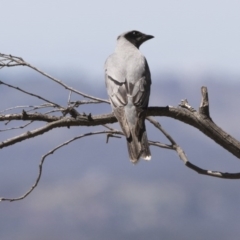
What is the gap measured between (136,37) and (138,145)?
9.43 feet

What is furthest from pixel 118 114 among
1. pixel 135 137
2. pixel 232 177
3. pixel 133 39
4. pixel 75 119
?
pixel 133 39

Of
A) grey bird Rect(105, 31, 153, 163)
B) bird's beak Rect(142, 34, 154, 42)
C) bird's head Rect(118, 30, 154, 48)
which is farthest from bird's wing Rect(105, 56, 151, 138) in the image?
bird's beak Rect(142, 34, 154, 42)

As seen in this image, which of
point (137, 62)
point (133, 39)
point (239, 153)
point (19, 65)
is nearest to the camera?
point (239, 153)

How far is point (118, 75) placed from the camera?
9.62 metres

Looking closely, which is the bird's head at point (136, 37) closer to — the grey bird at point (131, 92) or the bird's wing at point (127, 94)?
the grey bird at point (131, 92)

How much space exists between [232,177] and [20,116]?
1778mm

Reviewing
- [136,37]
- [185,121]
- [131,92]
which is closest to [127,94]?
[131,92]

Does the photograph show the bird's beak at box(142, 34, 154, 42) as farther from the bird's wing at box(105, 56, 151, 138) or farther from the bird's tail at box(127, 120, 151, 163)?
the bird's tail at box(127, 120, 151, 163)

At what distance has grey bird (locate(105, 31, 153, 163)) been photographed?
879 centimetres

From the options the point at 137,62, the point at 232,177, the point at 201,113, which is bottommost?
the point at 232,177

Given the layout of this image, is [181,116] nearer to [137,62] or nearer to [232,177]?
[232,177]

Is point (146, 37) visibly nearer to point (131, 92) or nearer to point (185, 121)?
point (131, 92)

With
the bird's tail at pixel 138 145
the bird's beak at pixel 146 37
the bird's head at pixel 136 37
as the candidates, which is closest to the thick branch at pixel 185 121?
the bird's tail at pixel 138 145

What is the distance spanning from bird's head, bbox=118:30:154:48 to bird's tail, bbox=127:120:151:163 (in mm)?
2495
